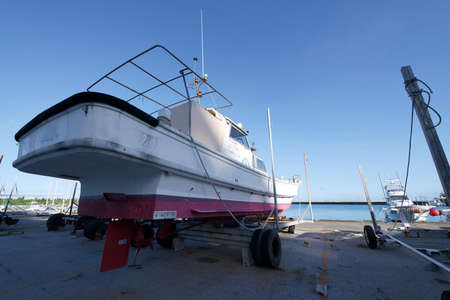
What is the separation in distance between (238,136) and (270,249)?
3.29 meters

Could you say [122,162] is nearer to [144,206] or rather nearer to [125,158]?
[125,158]

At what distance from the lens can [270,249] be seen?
3.71 m

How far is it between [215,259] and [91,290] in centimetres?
242

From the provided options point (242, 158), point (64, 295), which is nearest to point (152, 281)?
point (64, 295)

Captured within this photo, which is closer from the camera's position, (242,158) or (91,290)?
(91,290)

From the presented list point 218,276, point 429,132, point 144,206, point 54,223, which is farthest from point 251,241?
point 54,223

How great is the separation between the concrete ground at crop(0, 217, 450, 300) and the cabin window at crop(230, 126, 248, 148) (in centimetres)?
316

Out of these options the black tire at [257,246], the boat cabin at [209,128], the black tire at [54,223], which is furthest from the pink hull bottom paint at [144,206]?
the black tire at [54,223]

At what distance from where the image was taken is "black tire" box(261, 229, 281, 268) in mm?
3654

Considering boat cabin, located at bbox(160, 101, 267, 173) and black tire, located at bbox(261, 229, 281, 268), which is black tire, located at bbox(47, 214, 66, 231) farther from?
black tire, located at bbox(261, 229, 281, 268)

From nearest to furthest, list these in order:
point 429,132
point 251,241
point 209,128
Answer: point 429,132, point 251,241, point 209,128

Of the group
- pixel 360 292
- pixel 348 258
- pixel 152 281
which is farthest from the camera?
pixel 348 258

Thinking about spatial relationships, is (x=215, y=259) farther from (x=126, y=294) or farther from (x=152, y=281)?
(x=126, y=294)

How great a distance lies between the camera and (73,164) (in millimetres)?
2547
